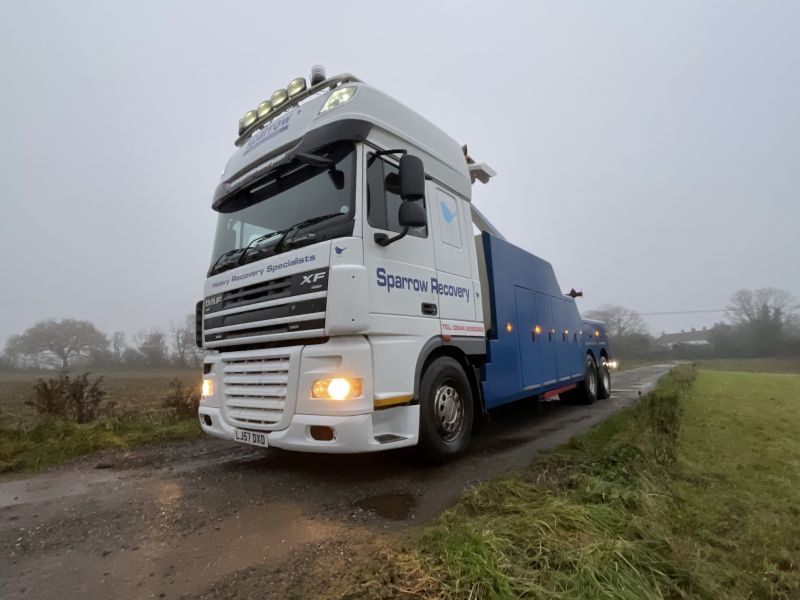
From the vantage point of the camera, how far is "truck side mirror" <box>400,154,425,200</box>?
362 centimetres

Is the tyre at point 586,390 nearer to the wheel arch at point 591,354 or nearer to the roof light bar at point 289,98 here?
the wheel arch at point 591,354

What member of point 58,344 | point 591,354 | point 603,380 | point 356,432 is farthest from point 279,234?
point 58,344

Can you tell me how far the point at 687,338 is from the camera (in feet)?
277

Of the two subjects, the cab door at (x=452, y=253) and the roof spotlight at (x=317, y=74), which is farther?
the roof spotlight at (x=317, y=74)

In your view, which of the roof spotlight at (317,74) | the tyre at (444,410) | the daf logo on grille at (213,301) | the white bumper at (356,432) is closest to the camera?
the white bumper at (356,432)

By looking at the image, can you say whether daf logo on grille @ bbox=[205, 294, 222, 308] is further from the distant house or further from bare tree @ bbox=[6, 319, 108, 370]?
the distant house

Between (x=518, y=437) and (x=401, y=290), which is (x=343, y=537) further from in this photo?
(x=518, y=437)

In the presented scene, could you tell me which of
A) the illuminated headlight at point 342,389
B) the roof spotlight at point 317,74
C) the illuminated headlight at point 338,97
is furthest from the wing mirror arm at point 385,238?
the roof spotlight at point 317,74

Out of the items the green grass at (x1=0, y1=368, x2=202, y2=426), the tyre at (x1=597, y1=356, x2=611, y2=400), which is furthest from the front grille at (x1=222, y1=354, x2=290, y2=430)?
the tyre at (x1=597, y1=356, x2=611, y2=400)

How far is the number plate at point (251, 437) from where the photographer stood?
11.8 ft

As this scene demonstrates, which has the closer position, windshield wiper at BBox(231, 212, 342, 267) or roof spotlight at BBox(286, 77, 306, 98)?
windshield wiper at BBox(231, 212, 342, 267)

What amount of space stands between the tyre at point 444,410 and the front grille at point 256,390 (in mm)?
1207

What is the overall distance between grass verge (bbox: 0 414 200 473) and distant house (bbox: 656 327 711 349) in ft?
259

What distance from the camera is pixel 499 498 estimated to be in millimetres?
2945
